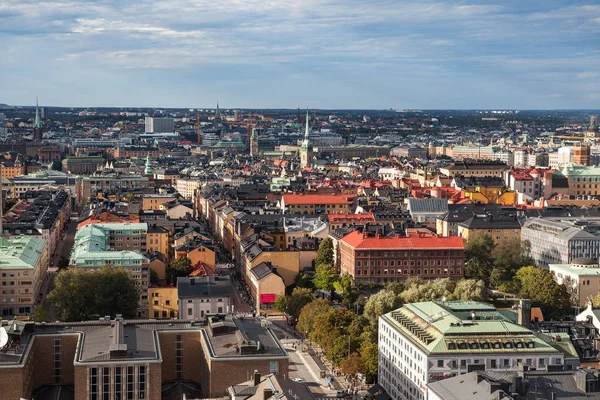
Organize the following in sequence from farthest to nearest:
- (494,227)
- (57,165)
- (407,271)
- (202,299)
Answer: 1. (57,165)
2. (494,227)
3. (407,271)
4. (202,299)

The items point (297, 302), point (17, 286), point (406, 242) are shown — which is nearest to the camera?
point (297, 302)

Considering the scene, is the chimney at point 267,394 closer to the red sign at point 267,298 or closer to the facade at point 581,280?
the red sign at point 267,298

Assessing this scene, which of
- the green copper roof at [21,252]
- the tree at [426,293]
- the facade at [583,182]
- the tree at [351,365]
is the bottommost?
the tree at [351,365]

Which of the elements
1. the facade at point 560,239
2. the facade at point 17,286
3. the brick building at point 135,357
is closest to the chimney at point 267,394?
the brick building at point 135,357

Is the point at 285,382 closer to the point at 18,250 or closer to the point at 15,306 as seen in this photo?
the point at 15,306

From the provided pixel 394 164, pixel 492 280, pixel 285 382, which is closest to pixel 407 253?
pixel 492 280

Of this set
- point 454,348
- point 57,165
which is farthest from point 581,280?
point 57,165

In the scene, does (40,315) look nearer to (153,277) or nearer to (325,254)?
(153,277)
